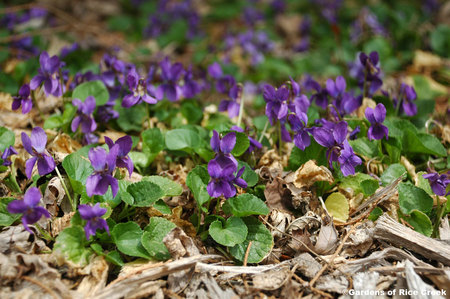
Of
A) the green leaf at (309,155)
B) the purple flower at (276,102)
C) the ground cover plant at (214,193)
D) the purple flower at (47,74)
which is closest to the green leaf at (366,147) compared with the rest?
the ground cover plant at (214,193)

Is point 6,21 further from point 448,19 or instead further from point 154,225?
point 448,19

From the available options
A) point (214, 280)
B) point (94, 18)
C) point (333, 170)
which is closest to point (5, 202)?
point (214, 280)

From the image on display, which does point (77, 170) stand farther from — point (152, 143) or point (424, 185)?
point (424, 185)

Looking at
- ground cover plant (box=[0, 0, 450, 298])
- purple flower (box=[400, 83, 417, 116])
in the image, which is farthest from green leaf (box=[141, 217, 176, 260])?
purple flower (box=[400, 83, 417, 116])

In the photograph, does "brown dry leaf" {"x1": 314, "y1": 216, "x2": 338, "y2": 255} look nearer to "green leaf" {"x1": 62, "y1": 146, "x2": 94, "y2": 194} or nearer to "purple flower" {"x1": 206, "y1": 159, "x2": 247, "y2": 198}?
"purple flower" {"x1": 206, "y1": 159, "x2": 247, "y2": 198}

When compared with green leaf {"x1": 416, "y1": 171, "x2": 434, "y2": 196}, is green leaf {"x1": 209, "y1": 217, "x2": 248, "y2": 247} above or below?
above

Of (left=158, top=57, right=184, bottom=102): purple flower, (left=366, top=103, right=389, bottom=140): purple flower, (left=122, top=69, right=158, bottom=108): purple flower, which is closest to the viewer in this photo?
(left=366, top=103, right=389, bottom=140): purple flower
